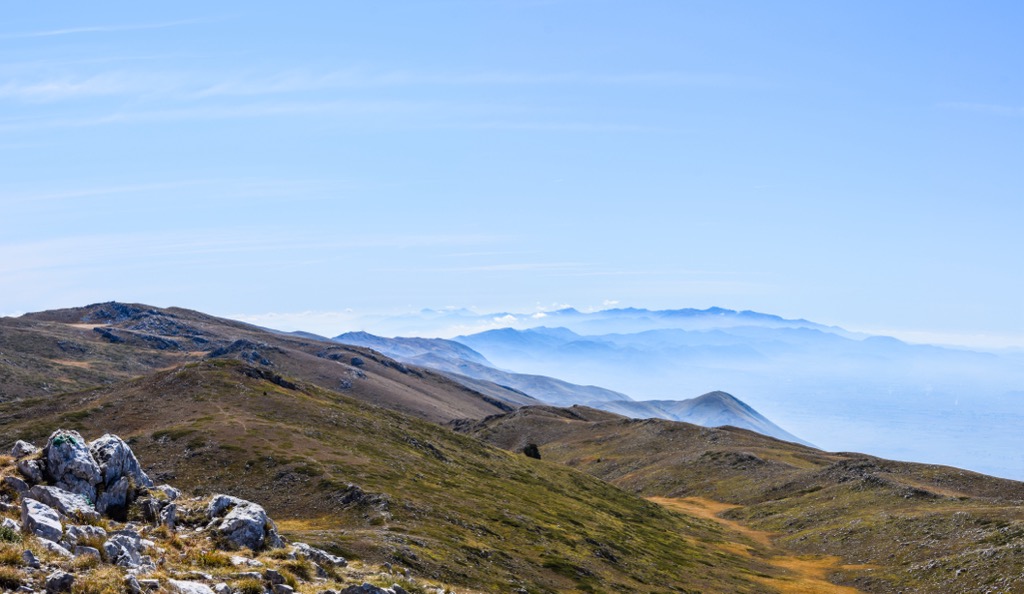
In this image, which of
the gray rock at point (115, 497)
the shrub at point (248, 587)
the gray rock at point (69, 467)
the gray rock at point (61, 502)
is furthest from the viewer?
the gray rock at point (115, 497)

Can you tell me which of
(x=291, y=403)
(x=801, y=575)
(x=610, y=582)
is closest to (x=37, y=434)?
(x=291, y=403)

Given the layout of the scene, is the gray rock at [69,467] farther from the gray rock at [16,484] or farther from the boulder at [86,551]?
the boulder at [86,551]

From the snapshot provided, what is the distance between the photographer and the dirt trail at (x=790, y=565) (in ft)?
272

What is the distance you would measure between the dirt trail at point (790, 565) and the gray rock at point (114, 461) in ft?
228

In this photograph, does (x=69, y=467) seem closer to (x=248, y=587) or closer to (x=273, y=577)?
(x=273, y=577)

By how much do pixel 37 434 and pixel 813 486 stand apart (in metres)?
123

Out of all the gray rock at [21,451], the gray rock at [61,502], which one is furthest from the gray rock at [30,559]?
the gray rock at [21,451]

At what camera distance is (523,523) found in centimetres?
7944

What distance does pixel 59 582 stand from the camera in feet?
73.5

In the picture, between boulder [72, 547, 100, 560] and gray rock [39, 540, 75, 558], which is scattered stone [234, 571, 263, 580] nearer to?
boulder [72, 547, 100, 560]

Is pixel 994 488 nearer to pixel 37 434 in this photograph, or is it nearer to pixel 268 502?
pixel 268 502

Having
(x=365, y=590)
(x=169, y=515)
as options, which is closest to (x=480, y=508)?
(x=169, y=515)

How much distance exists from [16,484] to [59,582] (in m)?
9.08

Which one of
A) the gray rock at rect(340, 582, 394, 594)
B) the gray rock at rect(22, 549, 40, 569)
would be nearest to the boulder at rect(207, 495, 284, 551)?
the gray rock at rect(340, 582, 394, 594)
